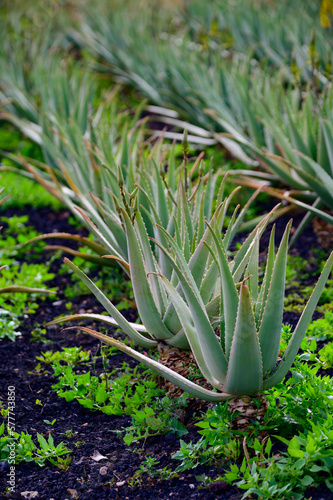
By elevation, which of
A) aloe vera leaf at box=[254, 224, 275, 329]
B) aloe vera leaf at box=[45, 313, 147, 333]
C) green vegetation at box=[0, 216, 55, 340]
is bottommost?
green vegetation at box=[0, 216, 55, 340]

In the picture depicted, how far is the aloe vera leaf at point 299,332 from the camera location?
175cm

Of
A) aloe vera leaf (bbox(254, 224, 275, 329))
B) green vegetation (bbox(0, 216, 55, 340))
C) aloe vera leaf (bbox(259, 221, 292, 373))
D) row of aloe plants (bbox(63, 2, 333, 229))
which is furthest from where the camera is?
row of aloe plants (bbox(63, 2, 333, 229))

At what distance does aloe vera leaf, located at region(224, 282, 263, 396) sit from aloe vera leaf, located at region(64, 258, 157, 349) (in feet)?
1.49

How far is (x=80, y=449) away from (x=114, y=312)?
0.52 m

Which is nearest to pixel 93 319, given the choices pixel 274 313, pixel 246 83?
pixel 274 313

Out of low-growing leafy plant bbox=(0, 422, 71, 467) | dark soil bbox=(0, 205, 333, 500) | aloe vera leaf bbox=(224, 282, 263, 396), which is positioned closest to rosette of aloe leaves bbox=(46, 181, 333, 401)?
aloe vera leaf bbox=(224, 282, 263, 396)

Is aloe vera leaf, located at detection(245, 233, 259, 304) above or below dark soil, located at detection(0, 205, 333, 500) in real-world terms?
above

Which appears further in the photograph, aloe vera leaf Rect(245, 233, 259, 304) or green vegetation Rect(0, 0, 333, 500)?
aloe vera leaf Rect(245, 233, 259, 304)

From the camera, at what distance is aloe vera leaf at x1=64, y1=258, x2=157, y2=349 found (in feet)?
6.45

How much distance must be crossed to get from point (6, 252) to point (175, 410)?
1876 millimetres

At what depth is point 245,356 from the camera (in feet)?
5.62

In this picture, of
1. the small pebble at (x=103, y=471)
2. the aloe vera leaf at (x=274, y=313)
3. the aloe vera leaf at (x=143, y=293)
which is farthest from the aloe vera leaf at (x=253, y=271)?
the small pebble at (x=103, y=471)

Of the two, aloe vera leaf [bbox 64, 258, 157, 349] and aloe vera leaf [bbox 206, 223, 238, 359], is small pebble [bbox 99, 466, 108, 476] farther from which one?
aloe vera leaf [bbox 206, 223, 238, 359]

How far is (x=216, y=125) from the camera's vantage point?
4582 millimetres
